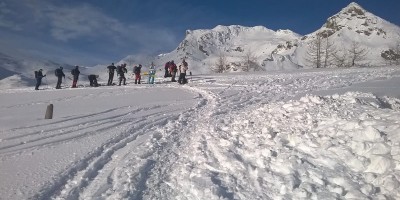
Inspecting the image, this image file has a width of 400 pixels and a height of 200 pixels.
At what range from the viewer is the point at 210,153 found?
9.02m

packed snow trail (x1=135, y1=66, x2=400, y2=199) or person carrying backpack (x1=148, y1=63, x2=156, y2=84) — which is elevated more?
person carrying backpack (x1=148, y1=63, x2=156, y2=84)

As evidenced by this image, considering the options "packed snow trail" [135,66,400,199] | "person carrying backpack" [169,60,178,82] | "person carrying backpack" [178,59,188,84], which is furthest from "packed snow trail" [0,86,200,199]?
"person carrying backpack" [169,60,178,82]

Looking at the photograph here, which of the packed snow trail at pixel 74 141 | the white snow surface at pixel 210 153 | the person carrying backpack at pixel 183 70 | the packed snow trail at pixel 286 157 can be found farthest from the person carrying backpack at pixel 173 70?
the packed snow trail at pixel 286 157

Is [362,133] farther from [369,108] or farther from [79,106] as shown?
[79,106]

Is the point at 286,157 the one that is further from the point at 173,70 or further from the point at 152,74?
the point at 173,70

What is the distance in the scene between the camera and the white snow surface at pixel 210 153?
6.92 meters

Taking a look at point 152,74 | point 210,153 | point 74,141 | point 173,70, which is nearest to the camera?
point 210,153

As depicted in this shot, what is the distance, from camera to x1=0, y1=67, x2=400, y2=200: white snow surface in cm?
692

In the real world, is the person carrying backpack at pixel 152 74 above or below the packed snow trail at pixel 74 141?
above

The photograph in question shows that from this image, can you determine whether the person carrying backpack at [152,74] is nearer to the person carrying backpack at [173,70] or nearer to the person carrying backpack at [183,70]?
the person carrying backpack at [173,70]

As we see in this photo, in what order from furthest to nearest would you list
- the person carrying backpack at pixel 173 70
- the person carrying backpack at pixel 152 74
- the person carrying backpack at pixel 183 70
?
1. the person carrying backpack at pixel 173 70
2. the person carrying backpack at pixel 152 74
3. the person carrying backpack at pixel 183 70

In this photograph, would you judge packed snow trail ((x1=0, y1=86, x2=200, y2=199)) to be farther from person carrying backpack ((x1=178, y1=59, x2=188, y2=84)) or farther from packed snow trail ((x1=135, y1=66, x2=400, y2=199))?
person carrying backpack ((x1=178, y1=59, x2=188, y2=84))

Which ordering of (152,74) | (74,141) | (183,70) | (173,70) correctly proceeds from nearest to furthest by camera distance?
(74,141)
(183,70)
(152,74)
(173,70)

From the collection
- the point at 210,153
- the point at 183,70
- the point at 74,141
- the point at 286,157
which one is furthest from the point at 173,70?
the point at 286,157
